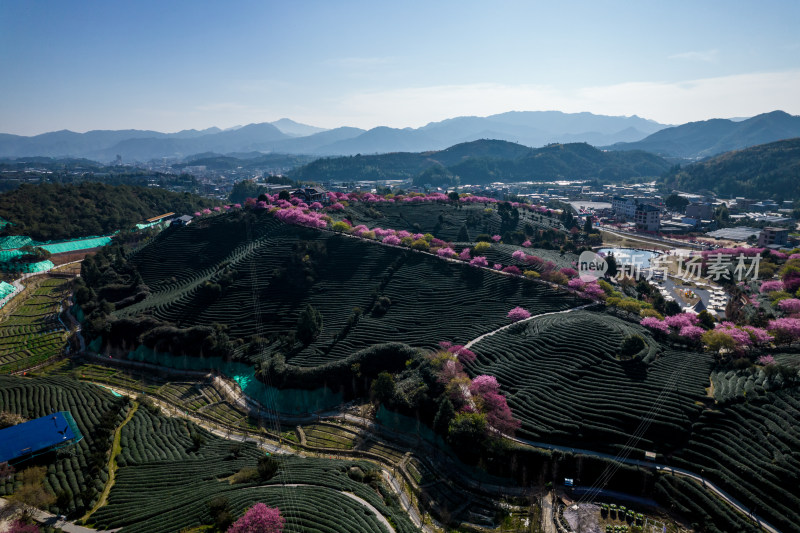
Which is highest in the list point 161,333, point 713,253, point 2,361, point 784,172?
point 784,172

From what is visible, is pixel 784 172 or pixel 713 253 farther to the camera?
pixel 784 172

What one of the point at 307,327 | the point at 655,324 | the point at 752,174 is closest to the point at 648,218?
the point at 655,324

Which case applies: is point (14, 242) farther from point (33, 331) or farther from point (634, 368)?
point (634, 368)

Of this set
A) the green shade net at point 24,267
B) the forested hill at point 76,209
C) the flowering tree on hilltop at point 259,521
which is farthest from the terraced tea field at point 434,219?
the forested hill at point 76,209

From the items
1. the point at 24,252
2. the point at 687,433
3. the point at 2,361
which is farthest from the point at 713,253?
the point at 24,252

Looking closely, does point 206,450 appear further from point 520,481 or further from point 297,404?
point 520,481

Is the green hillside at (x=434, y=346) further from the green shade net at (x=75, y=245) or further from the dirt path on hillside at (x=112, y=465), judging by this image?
the green shade net at (x=75, y=245)

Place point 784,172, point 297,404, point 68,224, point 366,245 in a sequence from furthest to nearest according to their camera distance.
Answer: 1. point 784,172
2. point 68,224
3. point 366,245
4. point 297,404
